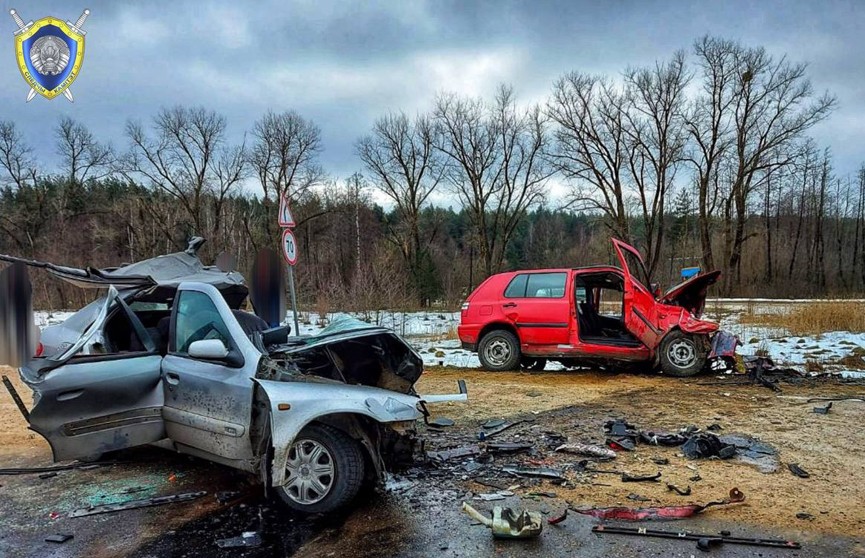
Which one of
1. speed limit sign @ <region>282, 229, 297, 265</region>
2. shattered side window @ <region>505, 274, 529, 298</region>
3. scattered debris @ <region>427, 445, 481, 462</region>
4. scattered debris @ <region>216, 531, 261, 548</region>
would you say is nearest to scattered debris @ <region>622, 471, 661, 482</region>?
scattered debris @ <region>427, 445, 481, 462</region>

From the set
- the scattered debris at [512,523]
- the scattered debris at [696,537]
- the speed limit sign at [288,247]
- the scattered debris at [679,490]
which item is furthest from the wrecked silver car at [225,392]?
the speed limit sign at [288,247]

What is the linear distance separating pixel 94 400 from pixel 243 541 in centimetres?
176

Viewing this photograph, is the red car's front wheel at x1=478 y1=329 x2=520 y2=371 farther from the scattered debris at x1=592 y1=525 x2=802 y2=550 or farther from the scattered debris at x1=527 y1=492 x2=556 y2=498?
the scattered debris at x1=592 y1=525 x2=802 y2=550

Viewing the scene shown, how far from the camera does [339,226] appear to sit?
48062 mm

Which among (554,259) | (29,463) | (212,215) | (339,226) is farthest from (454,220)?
(29,463)

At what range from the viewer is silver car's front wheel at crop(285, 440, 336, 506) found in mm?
3775

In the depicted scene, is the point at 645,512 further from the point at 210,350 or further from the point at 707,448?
the point at 210,350

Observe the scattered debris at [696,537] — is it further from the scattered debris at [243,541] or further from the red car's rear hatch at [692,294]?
the red car's rear hatch at [692,294]

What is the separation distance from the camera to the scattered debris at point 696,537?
322 centimetres

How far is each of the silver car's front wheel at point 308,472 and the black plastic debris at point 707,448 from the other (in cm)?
325

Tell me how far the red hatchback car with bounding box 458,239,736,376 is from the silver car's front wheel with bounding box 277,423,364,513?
6300 mm

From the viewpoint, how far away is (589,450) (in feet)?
16.4

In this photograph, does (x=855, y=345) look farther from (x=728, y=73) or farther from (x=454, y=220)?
(x=454, y=220)

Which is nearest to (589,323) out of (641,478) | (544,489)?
(641,478)
